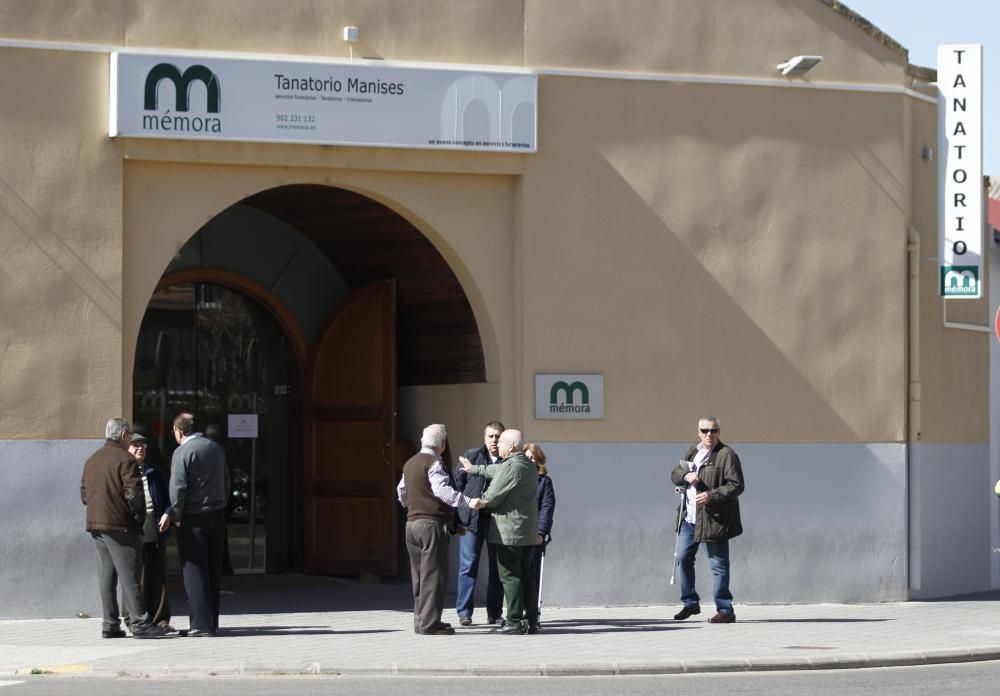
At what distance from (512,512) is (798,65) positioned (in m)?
5.94

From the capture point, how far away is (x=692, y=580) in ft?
49.4

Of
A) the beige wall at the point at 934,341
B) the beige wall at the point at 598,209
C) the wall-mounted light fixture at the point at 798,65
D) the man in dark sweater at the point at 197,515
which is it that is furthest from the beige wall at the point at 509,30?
the man in dark sweater at the point at 197,515

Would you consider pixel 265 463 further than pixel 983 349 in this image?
Yes

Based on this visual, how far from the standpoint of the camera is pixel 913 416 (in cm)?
1716

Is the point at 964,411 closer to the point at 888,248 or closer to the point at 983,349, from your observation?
the point at 983,349

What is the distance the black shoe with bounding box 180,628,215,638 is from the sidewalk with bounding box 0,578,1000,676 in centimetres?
16

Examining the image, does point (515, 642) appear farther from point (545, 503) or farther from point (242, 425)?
point (242, 425)

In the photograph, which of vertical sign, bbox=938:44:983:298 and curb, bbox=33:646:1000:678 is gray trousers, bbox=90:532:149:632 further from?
vertical sign, bbox=938:44:983:298

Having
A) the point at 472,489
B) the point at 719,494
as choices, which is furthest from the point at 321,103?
the point at 719,494

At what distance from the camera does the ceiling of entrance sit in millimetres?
16875

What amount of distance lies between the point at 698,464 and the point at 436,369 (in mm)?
3687

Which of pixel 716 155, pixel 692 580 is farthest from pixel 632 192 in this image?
pixel 692 580

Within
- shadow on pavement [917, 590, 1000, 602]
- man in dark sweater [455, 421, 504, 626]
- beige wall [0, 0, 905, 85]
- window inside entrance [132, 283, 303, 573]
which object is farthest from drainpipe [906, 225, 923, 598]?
window inside entrance [132, 283, 303, 573]

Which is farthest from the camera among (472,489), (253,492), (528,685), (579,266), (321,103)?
(253,492)
